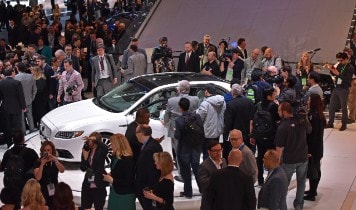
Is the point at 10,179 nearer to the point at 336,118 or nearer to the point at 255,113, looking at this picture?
the point at 255,113

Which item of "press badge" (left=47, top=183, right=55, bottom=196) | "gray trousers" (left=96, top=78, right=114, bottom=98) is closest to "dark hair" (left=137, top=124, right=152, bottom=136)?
"press badge" (left=47, top=183, right=55, bottom=196)

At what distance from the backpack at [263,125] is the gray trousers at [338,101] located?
4424 millimetres

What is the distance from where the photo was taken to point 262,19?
929 inches

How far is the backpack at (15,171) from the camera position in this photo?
965 centimetres

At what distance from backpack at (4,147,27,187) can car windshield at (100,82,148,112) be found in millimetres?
3425

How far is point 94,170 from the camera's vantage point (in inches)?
379

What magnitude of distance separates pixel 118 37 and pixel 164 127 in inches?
434

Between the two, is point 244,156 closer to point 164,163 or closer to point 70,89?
point 164,163

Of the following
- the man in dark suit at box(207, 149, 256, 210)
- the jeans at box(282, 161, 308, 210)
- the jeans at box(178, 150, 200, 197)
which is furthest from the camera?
the jeans at box(178, 150, 200, 197)

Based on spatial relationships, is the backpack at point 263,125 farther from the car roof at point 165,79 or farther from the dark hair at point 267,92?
the car roof at point 165,79

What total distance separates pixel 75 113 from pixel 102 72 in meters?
2.96

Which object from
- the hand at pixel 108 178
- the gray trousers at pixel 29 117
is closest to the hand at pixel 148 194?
the hand at pixel 108 178

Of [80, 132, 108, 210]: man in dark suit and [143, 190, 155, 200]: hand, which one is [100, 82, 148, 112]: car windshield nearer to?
[80, 132, 108, 210]: man in dark suit

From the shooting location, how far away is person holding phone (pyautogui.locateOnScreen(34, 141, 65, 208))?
940cm
